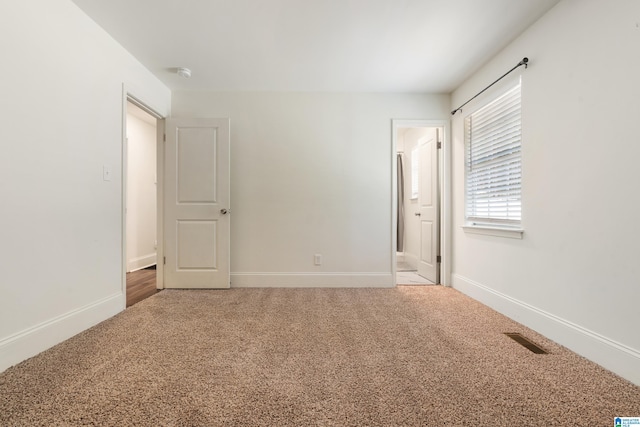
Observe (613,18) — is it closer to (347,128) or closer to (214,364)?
(347,128)

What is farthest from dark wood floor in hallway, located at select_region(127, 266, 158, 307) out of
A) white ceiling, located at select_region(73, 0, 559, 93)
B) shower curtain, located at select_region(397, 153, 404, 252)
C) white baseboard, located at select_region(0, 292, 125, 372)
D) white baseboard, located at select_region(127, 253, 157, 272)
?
shower curtain, located at select_region(397, 153, 404, 252)

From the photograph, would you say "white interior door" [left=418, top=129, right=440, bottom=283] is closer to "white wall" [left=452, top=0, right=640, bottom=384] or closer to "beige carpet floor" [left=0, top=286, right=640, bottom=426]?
"white wall" [left=452, top=0, right=640, bottom=384]

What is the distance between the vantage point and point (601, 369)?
5.11 feet

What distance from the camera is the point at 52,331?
5.91ft

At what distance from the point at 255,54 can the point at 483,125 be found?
2.38m

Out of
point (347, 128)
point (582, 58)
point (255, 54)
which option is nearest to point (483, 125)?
point (582, 58)

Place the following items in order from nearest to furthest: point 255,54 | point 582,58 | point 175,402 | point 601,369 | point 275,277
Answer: point 175,402 → point 601,369 → point 582,58 → point 255,54 → point 275,277

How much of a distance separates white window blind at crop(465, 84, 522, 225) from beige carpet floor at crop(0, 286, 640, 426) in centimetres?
101

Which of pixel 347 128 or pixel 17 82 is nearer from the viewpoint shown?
pixel 17 82

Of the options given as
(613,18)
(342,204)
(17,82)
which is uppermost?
(613,18)

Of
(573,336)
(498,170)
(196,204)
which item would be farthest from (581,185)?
(196,204)

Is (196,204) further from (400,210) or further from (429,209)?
(400,210)

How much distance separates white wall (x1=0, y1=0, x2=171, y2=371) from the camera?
5.18ft

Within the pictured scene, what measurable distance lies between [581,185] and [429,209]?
194cm
